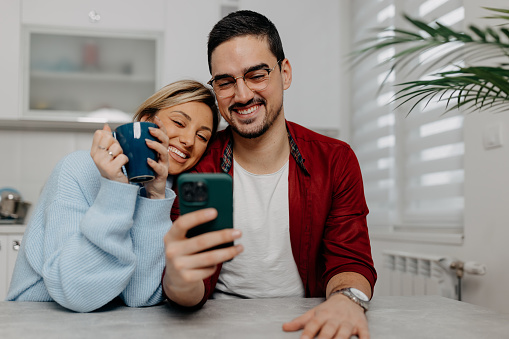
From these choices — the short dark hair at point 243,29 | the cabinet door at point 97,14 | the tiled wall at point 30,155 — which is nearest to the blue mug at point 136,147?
the short dark hair at point 243,29

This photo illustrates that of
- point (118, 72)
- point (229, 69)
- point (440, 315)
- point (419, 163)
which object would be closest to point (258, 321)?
point (440, 315)

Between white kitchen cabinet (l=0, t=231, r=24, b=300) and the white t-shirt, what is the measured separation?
1630 mm

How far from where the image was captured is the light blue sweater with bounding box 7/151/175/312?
942 millimetres

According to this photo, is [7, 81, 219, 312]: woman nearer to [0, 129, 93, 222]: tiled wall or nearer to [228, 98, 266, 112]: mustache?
[228, 98, 266, 112]: mustache

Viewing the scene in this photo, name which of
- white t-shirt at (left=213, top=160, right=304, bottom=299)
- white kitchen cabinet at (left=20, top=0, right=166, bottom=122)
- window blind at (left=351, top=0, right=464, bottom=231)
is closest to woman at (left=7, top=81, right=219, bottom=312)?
white t-shirt at (left=213, top=160, right=304, bottom=299)

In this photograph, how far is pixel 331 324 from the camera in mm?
821

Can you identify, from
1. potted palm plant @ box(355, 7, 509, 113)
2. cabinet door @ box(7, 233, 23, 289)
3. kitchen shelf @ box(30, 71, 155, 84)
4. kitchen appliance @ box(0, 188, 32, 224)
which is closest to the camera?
potted palm plant @ box(355, 7, 509, 113)

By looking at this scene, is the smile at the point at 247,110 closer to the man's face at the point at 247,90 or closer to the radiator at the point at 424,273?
the man's face at the point at 247,90

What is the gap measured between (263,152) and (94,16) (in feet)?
6.26

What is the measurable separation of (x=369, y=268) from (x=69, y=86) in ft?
7.71

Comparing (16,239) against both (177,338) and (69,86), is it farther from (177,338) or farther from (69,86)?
(177,338)

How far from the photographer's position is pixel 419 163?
2389 mm

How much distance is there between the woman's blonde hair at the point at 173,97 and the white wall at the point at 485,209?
3.23 ft

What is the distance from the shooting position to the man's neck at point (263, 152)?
58.2 inches
